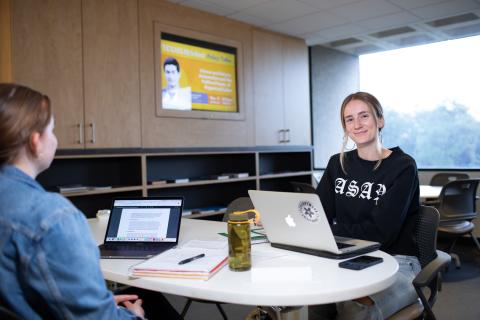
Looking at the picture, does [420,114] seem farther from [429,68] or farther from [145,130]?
[145,130]

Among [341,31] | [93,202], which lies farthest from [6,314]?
[341,31]

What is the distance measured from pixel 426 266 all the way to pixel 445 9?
3.68m

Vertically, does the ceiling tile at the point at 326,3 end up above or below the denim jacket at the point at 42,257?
above

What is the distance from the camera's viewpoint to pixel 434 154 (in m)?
5.49

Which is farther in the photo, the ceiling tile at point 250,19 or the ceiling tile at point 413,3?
the ceiling tile at point 250,19

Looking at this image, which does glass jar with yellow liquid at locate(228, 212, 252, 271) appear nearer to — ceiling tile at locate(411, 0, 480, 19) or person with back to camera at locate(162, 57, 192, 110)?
person with back to camera at locate(162, 57, 192, 110)

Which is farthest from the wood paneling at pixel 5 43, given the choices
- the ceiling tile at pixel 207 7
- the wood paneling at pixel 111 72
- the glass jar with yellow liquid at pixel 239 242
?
the glass jar with yellow liquid at pixel 239 242

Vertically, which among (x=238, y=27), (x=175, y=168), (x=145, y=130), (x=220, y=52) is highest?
(x=238, y=27)

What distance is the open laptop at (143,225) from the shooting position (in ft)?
5.34

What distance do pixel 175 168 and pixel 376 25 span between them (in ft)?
9.40

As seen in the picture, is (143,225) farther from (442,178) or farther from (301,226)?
(442,178)

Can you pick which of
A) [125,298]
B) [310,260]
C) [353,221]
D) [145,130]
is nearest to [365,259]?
[310,260]

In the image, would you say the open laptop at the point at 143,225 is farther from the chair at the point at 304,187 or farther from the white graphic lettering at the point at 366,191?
the chair at the point at 304,187

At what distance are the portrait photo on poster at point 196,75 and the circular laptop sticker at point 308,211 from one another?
262cm
